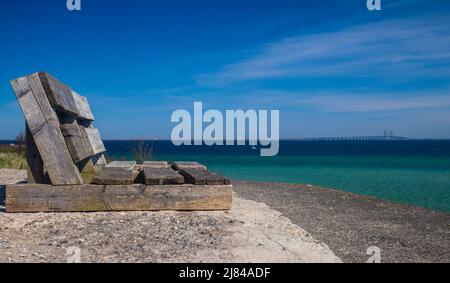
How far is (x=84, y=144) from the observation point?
20.2 feet

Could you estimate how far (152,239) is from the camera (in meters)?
4.59

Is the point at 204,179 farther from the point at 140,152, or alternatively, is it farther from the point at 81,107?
the point at 140,152

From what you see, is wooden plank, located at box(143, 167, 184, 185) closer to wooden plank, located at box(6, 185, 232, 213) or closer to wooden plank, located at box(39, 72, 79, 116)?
wooden plank, located at box(6, 185, 232, 213)

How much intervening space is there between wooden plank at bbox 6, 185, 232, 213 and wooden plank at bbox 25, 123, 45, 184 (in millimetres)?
280

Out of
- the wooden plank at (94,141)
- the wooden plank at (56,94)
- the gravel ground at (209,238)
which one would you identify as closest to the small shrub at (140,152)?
the wooden plank at (94,141)

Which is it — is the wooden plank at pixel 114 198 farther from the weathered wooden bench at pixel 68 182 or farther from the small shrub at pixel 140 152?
the small shrub at pixel 140 152

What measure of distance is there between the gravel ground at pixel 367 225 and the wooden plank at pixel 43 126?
3674 mm

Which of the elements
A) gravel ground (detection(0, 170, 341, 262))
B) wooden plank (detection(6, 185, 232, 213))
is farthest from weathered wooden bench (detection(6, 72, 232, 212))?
gravel ground (detection(0, 170, 341, 262))

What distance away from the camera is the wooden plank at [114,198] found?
18.2 ft

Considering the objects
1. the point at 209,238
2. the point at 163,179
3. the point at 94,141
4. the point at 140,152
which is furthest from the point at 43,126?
the point at 140,152

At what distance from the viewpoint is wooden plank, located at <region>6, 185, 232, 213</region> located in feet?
18.2
